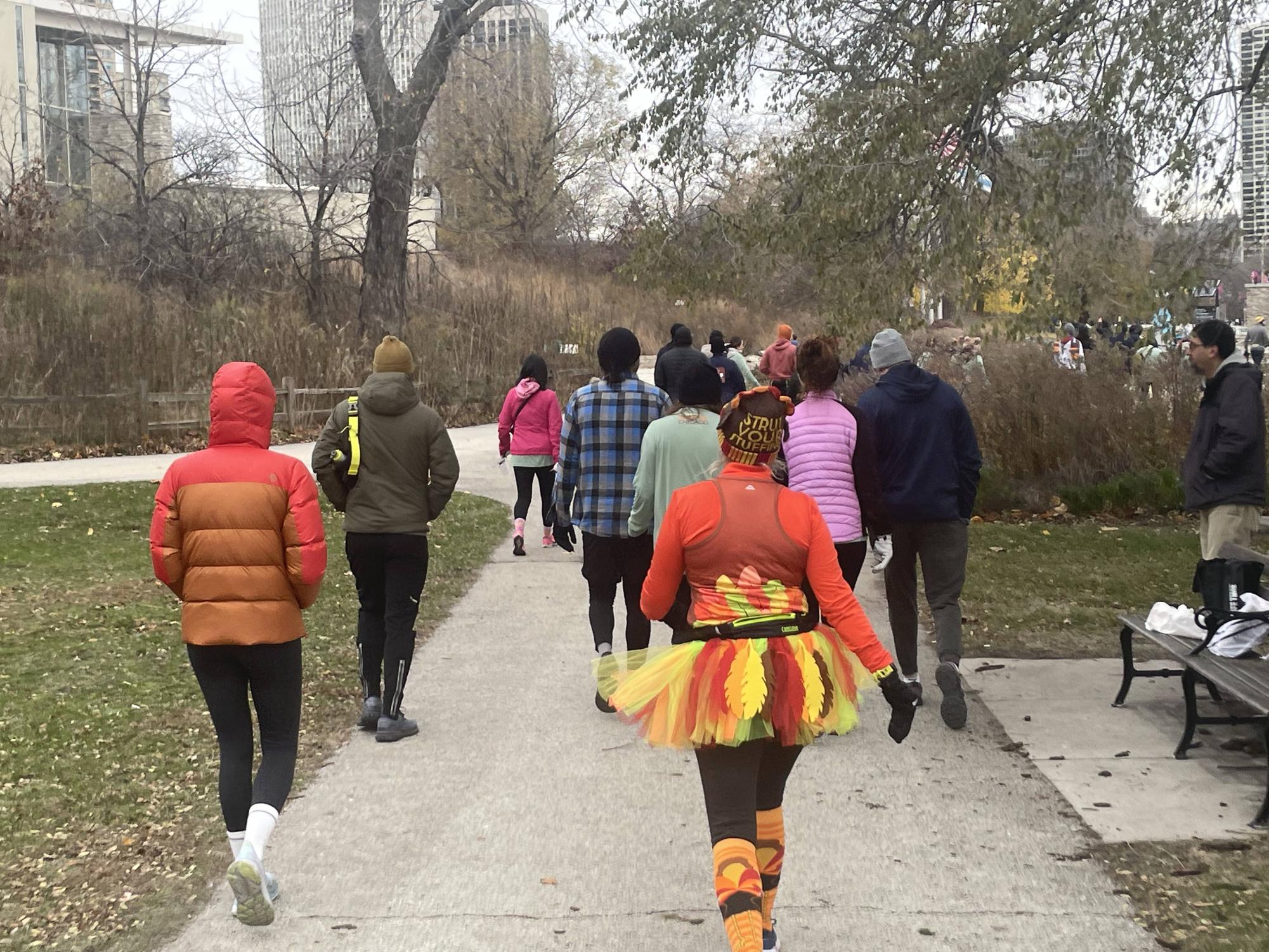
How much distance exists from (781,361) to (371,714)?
11944 mm

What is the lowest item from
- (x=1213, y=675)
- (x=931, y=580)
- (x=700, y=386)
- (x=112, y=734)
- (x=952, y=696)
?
(x=112, y=734)

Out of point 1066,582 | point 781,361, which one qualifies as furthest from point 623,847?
point 781,361

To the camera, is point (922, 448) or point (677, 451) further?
point (922, 448)

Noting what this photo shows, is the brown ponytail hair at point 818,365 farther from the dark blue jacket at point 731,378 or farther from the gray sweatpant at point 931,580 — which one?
the dark blue jacket at point 731,378

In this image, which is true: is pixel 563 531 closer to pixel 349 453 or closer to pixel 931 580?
pixel 349 453

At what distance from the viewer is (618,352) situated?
744 cm

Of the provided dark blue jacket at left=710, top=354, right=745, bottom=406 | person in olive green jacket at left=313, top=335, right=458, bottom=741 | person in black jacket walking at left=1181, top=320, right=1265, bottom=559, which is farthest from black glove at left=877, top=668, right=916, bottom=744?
dark blue jacket at left=710, top=354, right=745, bottom=406

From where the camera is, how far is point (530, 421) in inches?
496

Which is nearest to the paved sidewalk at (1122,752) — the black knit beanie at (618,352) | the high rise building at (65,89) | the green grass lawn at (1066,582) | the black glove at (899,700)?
the green grass lawn at (1066,582)

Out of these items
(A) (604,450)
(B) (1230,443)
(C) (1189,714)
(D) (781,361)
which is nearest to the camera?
(C) (1189,714)

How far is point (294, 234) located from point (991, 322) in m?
25.5

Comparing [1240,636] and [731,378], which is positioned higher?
[731,378]

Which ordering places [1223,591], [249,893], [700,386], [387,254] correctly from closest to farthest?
[249,893], [700,386], [1223,591], [387,254]

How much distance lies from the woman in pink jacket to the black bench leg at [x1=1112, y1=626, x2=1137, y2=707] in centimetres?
550
